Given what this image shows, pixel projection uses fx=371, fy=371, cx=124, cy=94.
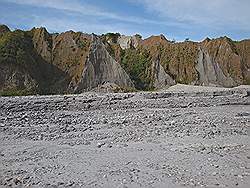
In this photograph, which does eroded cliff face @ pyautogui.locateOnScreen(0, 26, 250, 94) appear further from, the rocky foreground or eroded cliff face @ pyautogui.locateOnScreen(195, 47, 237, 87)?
the rocky foreground

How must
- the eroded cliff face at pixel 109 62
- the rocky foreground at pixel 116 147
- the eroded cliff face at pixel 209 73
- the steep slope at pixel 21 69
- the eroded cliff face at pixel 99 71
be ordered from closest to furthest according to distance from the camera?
the rocky foreground at pixel 116 147 → the steep slope at pixel 21 69 → the eroded cliff face at pixel 109 62 → the eroded cliff face at pixel 99 71 → the eroded cliff face at pixel 209 73

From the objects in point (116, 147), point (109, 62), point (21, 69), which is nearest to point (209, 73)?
point (109, 62)

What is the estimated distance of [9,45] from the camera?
32.5m

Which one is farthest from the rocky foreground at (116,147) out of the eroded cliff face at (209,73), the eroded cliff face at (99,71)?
the eroded cliff face at (209,73)

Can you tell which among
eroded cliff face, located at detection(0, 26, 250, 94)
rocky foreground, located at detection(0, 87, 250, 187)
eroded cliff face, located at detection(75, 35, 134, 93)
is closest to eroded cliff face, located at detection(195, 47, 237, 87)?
eroded cliff face, located at detection(0, 26, 250, 94)

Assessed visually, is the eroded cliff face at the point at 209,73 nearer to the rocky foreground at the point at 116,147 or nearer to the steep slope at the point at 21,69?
the steep slope at the point at 21,69

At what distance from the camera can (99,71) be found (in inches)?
1460

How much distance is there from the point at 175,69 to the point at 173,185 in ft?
133

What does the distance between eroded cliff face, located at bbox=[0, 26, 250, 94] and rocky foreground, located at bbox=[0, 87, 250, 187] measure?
50.4ft

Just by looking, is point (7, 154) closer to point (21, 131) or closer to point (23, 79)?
point (21, 131)

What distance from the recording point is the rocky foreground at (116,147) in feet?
25.6

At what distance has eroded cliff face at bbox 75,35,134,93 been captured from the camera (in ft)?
117

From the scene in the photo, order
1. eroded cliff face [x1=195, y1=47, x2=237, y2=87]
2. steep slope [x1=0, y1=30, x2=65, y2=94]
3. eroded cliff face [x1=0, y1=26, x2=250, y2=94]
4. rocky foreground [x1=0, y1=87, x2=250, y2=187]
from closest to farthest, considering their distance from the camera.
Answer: rocky foreground [x1=0, y1=87, x2=250, y2=187]
steep slope [x1=0, y1=30, x2=65, y2=94]
eroded cliff face [x1=0, y1=26, x2=250, y2=94]
eroded cliff face [x1=195, y1=47, x2=237, y2=87]

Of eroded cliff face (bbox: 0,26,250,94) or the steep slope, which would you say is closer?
the steep slope
